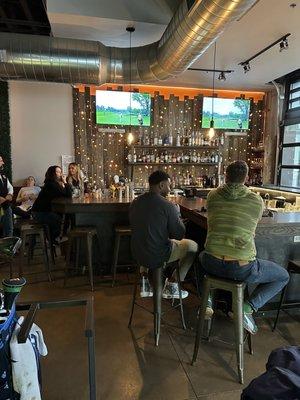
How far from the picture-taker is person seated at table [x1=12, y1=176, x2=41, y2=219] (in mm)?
5440

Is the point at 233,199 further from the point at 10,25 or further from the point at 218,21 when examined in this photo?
the point at 10,25

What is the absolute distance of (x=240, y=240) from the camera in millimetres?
2186

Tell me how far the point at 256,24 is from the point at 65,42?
250 centimetres

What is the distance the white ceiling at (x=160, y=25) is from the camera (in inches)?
135

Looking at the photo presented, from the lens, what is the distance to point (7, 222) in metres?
4.75

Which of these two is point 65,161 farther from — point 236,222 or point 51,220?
point 236,222

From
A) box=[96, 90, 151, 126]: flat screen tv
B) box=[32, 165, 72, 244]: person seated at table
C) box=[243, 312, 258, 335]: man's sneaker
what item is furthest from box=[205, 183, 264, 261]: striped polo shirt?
box=[96, 90, 151, 126]: flat screen tv

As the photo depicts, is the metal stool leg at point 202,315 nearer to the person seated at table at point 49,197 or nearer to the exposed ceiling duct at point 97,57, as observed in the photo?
the exposed ceiling duct at point 97,57

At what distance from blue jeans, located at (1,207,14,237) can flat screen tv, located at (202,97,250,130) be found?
4670 mm

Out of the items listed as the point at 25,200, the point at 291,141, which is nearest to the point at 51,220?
the point at 25,200

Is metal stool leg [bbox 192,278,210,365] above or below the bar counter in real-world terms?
below

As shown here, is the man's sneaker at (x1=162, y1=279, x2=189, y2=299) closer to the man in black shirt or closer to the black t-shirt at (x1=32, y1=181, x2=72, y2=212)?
the black t-shirt at (x1=32, y1=181, x2=72, y2=212)

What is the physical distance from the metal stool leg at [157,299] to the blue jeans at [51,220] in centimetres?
236

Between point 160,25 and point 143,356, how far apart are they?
3.83 m
